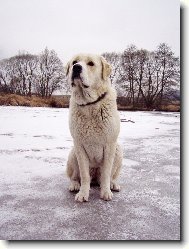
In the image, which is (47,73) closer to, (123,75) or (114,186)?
(123,75)

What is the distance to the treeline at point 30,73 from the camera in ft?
8.20

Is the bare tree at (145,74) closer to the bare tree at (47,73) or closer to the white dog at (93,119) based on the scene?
the white dog at (93,119)

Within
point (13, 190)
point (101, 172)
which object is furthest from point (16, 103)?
point (101, 172)

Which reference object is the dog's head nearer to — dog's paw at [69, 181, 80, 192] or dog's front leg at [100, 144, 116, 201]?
dog's front leg at [100, 144, 116, 201]

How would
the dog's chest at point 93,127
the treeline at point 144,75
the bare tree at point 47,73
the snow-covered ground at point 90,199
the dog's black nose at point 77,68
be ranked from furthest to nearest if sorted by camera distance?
the bare tree at point 47,73 < the treeline at point 144,75 < the dog's chest at point 93,127 < the dog's black nose at point 77,68 < the snow-covered ground at point 90,199

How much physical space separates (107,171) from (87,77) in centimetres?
62

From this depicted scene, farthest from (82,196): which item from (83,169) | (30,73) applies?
(30,73)

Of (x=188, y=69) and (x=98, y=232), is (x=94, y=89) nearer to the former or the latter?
(x=188, y=69)

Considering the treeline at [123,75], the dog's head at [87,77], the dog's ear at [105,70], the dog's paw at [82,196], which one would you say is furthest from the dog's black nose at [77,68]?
the dog's paw at [82,196]

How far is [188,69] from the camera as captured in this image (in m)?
2.17

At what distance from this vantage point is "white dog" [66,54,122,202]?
1.97 m

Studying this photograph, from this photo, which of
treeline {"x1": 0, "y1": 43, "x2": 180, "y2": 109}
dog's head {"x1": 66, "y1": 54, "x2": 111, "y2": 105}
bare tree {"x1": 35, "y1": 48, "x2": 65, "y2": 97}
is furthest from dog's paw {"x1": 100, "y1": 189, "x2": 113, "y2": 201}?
bare tree {"x1": 35, "y1": 48, "x2": 65, "y2": 97}

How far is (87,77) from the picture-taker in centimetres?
192

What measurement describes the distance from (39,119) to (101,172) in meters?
2.33
